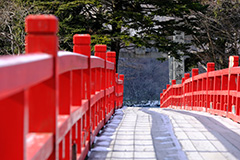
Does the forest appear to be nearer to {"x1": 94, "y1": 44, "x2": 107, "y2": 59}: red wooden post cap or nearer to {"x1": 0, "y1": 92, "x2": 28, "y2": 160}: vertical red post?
{"x1": 94, "y1": 44, "x2": 107, "y2": 59}: red wooden post cap

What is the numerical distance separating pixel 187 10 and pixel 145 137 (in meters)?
13.7

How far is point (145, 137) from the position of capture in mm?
5801

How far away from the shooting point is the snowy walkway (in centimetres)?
469

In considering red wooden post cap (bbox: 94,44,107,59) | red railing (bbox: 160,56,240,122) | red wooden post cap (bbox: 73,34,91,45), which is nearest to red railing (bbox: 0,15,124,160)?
red wooden post cap (bbox: 73,34,91,45)

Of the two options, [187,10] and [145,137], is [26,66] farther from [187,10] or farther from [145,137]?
[187,10]

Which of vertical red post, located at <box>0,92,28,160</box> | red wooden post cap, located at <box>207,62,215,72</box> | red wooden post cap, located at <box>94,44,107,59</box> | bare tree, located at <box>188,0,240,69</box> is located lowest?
vertical red post, located at <box>0,92,28,160</box>

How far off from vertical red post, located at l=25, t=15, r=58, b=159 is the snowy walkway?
6.85 feet

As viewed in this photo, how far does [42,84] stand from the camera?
8.41 ft

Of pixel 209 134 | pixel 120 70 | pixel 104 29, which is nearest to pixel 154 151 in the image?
pixel 209 134

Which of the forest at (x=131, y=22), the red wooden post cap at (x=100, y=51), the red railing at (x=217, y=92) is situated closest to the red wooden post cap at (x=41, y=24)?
the red wooden post cap at (x=100, y=51)

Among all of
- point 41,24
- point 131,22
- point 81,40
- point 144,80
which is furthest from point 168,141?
point 144,80

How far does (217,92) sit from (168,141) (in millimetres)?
4350

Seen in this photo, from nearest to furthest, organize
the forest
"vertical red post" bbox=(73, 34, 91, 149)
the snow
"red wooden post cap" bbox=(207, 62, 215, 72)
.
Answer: "vertical red post" bbox=(73, 34, 91, 149) → the snow → "red wooden post cap" bbox=(207, 62, 215, 72) → the forest

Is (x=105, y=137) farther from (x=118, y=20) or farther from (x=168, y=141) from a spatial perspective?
(x=118, y=20)
